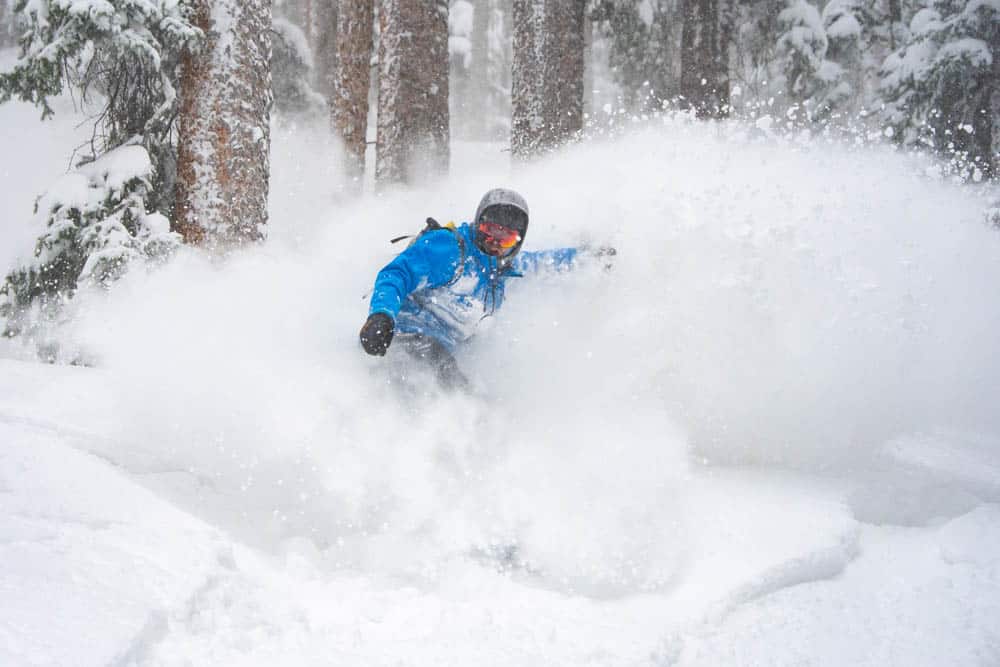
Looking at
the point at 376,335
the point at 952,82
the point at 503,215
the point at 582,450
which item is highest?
the point at 952,82

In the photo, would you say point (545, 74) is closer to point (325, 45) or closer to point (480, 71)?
point (325, 45)

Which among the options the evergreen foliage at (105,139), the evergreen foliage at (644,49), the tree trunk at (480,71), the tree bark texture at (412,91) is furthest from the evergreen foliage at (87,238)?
the tree trunk at (480,71)

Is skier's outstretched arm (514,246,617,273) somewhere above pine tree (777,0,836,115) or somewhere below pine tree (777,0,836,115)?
below

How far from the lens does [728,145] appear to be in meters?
6.42

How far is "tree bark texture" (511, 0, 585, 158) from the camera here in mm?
9703

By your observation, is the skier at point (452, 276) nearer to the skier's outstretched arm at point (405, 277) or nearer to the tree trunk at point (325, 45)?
the skier's outstretched arm at point (405, 277)

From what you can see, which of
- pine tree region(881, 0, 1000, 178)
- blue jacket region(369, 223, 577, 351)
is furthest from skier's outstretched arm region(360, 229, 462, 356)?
pine tree region(881, 0, 1000, 178)

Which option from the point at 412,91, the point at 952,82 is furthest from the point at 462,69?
the point at 412,91

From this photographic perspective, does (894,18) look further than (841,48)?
Yes

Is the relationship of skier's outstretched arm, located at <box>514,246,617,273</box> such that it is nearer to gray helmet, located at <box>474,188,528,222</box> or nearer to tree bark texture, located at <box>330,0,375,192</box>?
gray helmet, located at <box>474,188,528,222</box>

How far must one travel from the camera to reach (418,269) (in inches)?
178

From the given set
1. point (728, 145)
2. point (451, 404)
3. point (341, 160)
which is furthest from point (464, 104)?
point (451, 404)

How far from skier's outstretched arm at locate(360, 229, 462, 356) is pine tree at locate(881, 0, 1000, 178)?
10.3 m

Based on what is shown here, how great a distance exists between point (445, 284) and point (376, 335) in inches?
36.5
